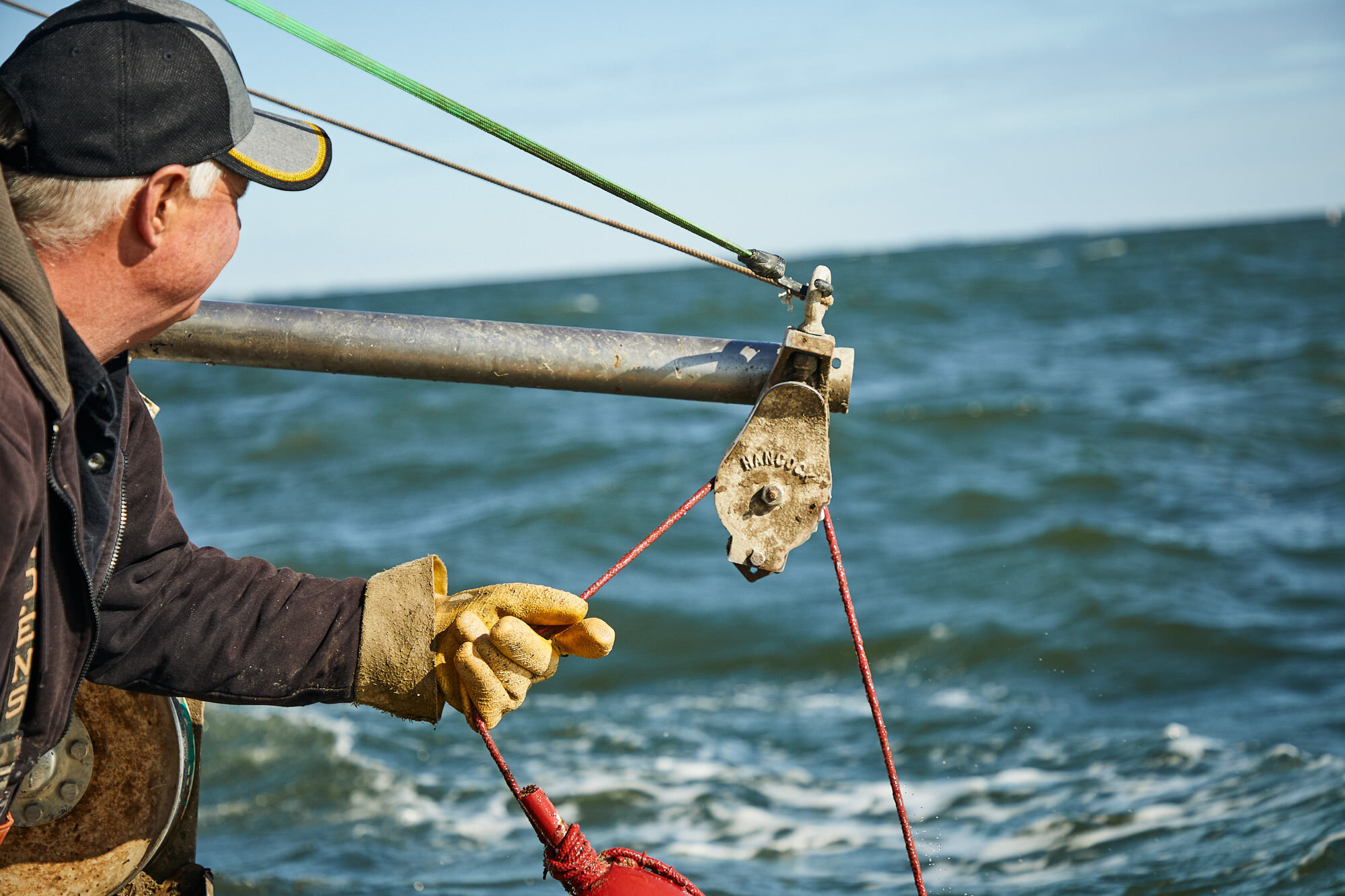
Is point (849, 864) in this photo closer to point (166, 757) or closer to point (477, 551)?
point (166, 757)

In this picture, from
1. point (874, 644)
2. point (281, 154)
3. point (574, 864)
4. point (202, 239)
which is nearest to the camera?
point (202, 239)

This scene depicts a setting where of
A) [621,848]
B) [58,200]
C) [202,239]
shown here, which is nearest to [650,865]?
[621,848]

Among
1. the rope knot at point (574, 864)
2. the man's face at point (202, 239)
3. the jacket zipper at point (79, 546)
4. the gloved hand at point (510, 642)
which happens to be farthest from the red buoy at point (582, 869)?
the man's face at point (202, 239)

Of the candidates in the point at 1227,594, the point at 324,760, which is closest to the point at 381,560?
the point at 324,760

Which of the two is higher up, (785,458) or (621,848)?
(785,458)

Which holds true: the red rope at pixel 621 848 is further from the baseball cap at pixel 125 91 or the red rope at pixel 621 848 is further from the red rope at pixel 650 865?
the baseball cap at pixel 125 91

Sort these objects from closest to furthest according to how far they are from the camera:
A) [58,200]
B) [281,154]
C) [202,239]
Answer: [58,200]
[202,239]
[281,154]

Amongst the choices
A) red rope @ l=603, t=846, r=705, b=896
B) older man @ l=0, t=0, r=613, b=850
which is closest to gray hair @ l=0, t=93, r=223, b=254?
older man @ l=0, t=0, r=613, b=850

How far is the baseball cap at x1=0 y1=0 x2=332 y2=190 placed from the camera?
1.24m

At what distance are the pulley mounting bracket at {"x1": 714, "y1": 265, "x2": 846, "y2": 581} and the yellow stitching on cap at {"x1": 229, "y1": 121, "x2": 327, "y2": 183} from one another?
711 millimetres

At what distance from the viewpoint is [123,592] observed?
158 centimetres

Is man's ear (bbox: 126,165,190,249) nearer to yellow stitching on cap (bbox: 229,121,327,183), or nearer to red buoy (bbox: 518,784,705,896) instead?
yellow stitching on cap (bbox: 229,121,327,183)

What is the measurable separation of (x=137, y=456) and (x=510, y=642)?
597 millimetres

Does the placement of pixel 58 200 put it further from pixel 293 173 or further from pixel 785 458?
pixel 785 458
